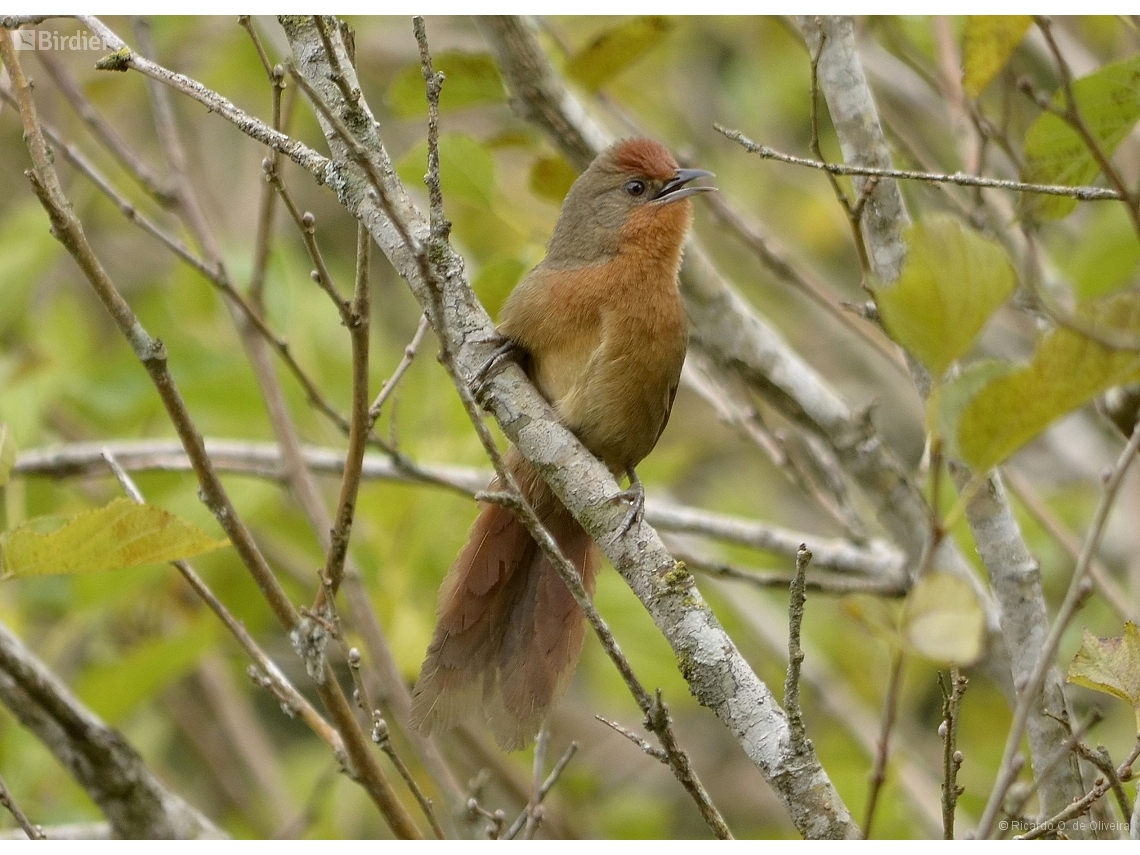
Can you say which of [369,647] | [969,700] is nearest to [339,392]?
[369,647]

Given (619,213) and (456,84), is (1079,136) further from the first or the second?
(456,84)

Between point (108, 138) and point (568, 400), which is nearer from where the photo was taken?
point (568, 400)

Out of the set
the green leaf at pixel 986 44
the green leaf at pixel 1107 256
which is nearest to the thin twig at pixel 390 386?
the green leaf at pixel 986 44

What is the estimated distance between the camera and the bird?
240 cm

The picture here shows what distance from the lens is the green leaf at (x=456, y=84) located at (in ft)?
9.05

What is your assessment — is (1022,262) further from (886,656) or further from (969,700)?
(969,700)

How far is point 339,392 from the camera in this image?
154 inches

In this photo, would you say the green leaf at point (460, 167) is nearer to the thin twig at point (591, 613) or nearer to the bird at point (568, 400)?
the bird at point (568, 400)

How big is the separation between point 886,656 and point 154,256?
4.09 meters

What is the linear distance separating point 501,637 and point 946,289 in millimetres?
1466

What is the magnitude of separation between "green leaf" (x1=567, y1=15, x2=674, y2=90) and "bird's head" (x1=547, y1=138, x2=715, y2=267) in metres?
0.22

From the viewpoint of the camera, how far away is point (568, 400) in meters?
2.62

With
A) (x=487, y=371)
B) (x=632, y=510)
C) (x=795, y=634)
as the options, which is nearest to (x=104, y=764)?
(x=487, y=371)

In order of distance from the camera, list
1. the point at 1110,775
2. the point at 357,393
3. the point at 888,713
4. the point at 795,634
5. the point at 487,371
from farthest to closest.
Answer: the point at 487,371, the point at 357,393, the point at 1110,775, the point at 795,634, the point at 888,713
